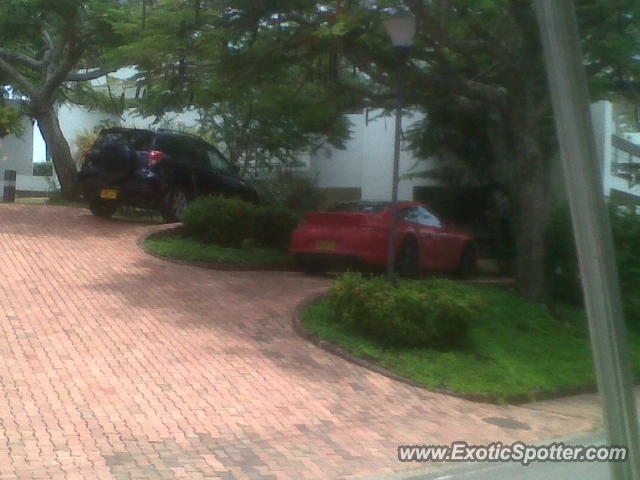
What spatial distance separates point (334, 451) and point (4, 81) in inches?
Answer: 784

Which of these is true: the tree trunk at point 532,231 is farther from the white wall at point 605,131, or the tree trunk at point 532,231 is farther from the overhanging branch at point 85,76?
the overhanging branch at point 85,76

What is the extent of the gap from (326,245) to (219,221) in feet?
8.66

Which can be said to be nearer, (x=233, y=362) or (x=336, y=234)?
(x=233, y=362)

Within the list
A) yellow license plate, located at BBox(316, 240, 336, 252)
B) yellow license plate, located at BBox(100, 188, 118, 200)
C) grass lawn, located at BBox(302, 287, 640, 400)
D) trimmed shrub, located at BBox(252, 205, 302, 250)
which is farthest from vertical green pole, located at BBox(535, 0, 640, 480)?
yellow license plate, located at BBox(100, 188, 118, 200)

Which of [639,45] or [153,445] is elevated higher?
[639,45]

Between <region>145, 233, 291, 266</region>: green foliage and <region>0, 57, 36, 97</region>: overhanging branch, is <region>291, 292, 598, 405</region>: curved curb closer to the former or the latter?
<region>145, 233, 291, 266</region>: green foliage

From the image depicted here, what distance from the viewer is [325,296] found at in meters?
13.3

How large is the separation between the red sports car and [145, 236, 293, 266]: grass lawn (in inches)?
31.0

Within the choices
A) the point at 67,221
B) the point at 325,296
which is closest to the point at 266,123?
the point at 67,221

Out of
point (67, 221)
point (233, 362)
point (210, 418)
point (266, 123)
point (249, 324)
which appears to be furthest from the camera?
point (266, 123)

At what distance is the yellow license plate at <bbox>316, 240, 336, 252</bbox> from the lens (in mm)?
14703

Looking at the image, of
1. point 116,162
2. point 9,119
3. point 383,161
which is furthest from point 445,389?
point 9,119

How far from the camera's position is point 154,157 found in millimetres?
18234

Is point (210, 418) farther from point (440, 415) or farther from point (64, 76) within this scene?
point (64, 76)
